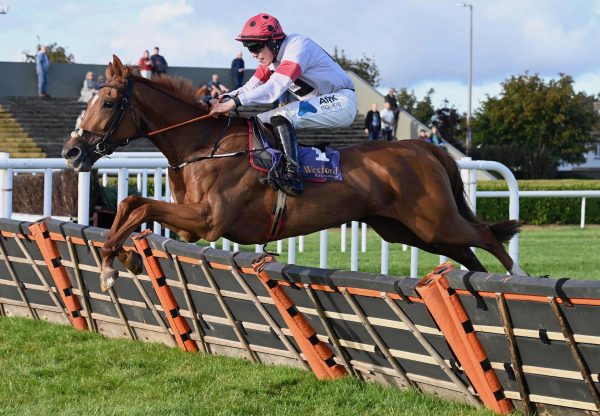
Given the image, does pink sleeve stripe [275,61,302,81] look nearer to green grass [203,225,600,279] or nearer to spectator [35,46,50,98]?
green grass [203,225,600,279]

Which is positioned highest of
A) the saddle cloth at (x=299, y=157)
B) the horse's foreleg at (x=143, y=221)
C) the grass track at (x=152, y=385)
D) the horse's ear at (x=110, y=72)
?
the horse's ear at (x=110, y=72)

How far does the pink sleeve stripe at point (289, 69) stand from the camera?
5.95 m

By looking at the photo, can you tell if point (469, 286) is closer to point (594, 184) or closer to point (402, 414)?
point (402, 414)

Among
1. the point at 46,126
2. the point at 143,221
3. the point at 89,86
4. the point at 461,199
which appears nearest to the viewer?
the point at 143,221

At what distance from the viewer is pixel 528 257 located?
12.2 m

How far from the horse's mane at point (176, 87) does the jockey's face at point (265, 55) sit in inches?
16.9

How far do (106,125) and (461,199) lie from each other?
2427mm

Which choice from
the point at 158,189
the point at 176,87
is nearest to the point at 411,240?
the point at 176,87

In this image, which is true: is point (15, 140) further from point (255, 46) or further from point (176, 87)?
point (255, 46)

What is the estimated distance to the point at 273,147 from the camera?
19.8 ft

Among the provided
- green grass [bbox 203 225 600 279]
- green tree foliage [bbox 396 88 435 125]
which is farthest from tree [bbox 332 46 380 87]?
green grass [bbox 203 225 600 279]

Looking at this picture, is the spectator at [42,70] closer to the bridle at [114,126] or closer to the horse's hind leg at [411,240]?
the horse's hind leg at [411,240]

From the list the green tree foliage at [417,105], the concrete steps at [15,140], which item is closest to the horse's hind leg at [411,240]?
the concrete steps at [15,140]

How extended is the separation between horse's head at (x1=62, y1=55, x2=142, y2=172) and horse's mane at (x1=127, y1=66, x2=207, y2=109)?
16cm
